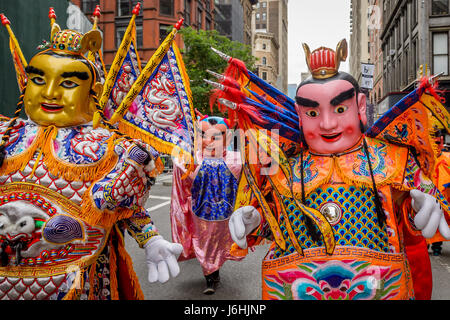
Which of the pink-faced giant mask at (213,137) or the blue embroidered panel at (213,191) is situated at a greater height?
the pink-faced giant mask at (213,137)

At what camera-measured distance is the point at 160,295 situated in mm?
4297

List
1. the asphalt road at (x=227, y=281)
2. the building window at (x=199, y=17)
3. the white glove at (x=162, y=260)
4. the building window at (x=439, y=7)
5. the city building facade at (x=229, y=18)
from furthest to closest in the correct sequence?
the city building facade at (x=229, y=18) → the building window at (x=199, y=17) → the building window at (x=439, y=7) → the asphalt road at (x=227, y=281) → the white glove at (x=162, y=260)

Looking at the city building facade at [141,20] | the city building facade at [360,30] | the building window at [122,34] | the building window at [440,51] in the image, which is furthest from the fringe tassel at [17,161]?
the city building facade at [360,30]

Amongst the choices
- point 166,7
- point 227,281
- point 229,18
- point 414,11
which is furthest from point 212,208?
point 229,18

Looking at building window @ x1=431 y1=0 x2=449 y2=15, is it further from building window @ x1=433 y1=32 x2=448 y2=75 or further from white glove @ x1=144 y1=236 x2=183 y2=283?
white glove @ x1=144 y1=236 x2=183 y2=283

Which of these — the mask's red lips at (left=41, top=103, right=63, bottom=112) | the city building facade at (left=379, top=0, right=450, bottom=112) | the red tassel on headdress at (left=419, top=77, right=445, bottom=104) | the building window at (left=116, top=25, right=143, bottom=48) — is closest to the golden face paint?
the mask's red lips at (left=41, top=103, right=63, bottom=112)

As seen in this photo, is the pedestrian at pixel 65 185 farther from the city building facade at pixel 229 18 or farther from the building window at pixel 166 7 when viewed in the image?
the city building facade at pixel 229 18

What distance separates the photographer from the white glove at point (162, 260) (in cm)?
228

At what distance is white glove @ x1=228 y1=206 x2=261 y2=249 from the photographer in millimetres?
2377

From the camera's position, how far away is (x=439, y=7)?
2014cm

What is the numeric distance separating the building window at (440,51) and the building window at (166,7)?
51.6 ft

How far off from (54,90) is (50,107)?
0.33 feet

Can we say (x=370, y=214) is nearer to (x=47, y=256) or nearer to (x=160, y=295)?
(x=47, y=256)
